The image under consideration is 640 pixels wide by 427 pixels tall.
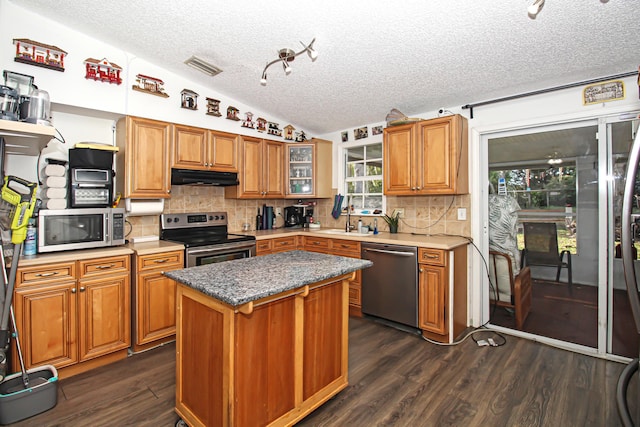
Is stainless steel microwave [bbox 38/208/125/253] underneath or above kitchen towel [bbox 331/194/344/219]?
underneath

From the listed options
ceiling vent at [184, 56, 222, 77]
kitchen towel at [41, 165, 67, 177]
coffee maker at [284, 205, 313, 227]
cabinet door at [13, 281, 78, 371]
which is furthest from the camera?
coffee maker at [284, 205, 313, 227]

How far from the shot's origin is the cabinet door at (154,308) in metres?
2.70

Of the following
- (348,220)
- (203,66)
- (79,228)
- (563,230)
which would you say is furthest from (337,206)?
(79,228)

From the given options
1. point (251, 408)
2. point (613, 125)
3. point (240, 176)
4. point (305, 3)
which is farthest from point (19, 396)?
point (613, 125)

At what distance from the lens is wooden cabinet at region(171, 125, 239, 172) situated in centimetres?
327

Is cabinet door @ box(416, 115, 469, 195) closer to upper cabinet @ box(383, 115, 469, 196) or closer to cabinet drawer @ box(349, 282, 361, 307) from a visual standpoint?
upper cabinet @ box(383, 115, 469, 196)

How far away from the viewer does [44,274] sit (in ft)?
7.42

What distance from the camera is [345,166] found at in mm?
4641

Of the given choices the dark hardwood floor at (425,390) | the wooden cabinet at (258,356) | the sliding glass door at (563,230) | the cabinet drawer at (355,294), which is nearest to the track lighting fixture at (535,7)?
the wooden cabinet at (258,356)

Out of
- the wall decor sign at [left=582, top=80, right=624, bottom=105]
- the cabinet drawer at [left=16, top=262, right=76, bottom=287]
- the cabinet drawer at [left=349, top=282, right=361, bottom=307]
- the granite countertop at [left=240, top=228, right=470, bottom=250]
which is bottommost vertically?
the cabinet drawer at [left=349, top=282, right=361, bottom=307]

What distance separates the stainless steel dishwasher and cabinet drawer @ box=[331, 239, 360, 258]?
0.29 ft

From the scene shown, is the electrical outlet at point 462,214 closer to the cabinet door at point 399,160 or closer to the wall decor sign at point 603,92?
the cabinet door at point 399,160

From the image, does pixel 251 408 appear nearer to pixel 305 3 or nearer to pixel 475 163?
pixel 305 3

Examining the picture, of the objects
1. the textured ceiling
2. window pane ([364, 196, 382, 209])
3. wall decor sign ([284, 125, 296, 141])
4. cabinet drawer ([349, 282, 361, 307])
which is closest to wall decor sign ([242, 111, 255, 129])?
wall decor sign ([284, 125, 296, 141])
